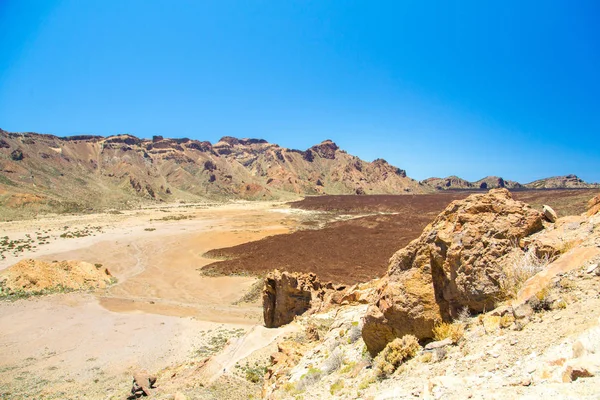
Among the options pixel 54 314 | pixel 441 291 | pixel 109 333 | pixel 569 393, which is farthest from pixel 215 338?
pixel 569 393

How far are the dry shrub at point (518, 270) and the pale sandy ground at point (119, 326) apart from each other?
27.9ft

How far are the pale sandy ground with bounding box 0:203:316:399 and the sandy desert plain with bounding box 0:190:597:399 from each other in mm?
57

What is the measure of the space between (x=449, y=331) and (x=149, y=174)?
136773mm

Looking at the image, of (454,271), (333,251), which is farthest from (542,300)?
(333,251)

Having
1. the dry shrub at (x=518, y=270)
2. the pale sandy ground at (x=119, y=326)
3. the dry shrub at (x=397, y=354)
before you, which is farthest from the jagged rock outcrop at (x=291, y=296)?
the dry shrub at (x=518, y=270)

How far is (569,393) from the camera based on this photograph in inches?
115

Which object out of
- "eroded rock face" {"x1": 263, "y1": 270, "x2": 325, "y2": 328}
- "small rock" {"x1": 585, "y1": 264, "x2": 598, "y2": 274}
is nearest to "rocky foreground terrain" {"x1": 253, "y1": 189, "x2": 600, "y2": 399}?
"small rock" {"x1": 585, "y1": 264, "x2": 598, "y2": 274}

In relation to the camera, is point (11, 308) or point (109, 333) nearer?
point (109, 333)

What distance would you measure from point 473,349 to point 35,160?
→ 121 metres

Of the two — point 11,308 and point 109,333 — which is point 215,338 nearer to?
point 109,333

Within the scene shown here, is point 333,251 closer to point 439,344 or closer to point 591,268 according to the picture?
point 439,344

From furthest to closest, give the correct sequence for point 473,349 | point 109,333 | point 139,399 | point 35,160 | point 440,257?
point 35,160 → point 109,333 → point 139,399 → point 440,257 → point 473,349

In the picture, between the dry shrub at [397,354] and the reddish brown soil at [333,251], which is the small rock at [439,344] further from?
the reddish brown soil at [333,251]

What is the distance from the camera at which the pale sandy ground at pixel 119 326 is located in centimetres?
1230
